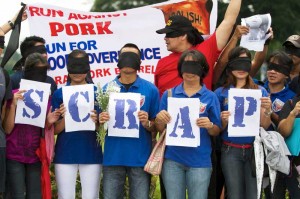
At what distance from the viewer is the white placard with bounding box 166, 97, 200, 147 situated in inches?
296

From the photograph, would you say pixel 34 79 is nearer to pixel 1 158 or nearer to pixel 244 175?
pixel 1 158

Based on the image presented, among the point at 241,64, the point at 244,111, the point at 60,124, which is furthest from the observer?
the point at 60,124

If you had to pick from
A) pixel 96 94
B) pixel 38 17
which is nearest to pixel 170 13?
pixel 38 17

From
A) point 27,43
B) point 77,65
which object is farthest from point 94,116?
point 27,43

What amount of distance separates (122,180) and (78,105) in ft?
3.16

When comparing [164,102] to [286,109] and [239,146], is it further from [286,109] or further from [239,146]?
[286,109]

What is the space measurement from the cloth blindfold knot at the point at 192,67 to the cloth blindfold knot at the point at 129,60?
0.54 m

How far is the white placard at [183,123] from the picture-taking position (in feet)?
24.7

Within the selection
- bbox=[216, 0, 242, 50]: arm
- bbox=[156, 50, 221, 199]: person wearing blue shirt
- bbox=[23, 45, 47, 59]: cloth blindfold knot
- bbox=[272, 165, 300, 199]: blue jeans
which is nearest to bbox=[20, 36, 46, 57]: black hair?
bbox=[23, 45, 47, 59]: cloth blindfold knot

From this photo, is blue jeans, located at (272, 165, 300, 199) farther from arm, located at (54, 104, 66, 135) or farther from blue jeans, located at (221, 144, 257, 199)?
arm, located at (54, 104, 66, 135)

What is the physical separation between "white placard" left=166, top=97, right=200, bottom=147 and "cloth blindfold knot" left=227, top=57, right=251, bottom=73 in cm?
68

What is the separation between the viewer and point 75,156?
8008 mm

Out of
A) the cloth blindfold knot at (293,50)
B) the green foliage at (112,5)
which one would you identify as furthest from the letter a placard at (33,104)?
the green foliage at (112,5)

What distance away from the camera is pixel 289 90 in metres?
8.38
